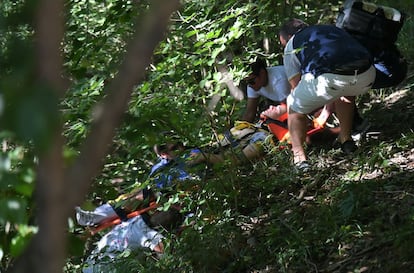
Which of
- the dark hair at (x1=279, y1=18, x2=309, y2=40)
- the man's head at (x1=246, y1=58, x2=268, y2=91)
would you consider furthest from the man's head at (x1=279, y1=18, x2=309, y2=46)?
the man's head at (x1=246, y1=58, x2=268, y2=91)

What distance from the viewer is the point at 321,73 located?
16.6ft

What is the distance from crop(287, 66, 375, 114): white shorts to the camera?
503cm

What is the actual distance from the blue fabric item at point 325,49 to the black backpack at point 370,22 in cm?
14

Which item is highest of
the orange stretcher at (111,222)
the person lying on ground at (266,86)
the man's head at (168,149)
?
the man's head at (168,149)

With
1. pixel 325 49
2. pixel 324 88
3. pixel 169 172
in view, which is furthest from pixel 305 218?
pixel 325 49

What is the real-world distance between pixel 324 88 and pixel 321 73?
0.11 m

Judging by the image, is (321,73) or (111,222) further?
(111,222)

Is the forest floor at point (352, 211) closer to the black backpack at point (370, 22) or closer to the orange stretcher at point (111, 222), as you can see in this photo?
the black backpack at point (370, 22)

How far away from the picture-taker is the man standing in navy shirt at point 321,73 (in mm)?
5016

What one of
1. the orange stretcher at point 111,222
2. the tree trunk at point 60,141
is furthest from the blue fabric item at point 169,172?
the tree trunk at point 60,141

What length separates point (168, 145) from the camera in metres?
4.54

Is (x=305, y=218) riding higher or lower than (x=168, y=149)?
lower

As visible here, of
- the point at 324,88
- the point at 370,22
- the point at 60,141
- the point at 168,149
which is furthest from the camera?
the point at 370,22

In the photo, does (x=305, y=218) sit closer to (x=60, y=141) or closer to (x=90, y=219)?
(x=90, y=219)
